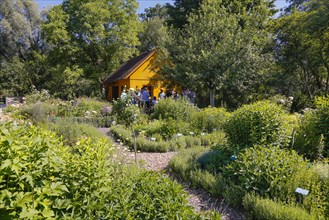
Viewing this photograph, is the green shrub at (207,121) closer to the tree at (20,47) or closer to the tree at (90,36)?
the tree at (90,36)

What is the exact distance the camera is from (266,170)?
12.7 ft

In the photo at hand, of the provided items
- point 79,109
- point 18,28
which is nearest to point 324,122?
point 79,109

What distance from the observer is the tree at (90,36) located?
945 inches

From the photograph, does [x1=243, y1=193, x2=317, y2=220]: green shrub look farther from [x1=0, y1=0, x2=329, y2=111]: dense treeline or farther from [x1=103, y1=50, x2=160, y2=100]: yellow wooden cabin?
[x1=103, y1=50, x2=160, y2=100]: yellow wooden cabin

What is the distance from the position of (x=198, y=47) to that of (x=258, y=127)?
13130 millimetres

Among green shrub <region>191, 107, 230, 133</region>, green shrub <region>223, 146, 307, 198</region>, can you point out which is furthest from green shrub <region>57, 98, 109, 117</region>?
green shrub <region>223, 146, 307, 198</region>

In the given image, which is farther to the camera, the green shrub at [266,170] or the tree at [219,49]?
the tree at [219,49]

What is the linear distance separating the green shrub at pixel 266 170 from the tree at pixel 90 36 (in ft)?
72.7

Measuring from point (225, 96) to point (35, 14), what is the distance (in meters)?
26.4

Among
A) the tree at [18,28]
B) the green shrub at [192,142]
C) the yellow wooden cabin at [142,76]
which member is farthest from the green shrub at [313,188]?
the tree at [18,28]

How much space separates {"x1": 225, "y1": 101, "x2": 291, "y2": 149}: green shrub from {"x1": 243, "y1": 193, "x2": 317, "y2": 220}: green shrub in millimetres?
1352

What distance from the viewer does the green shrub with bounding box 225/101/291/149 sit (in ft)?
15.9

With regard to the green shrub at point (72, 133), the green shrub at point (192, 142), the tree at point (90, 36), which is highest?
the tree at point (90, 36)

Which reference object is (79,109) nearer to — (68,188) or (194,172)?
(194,172)
